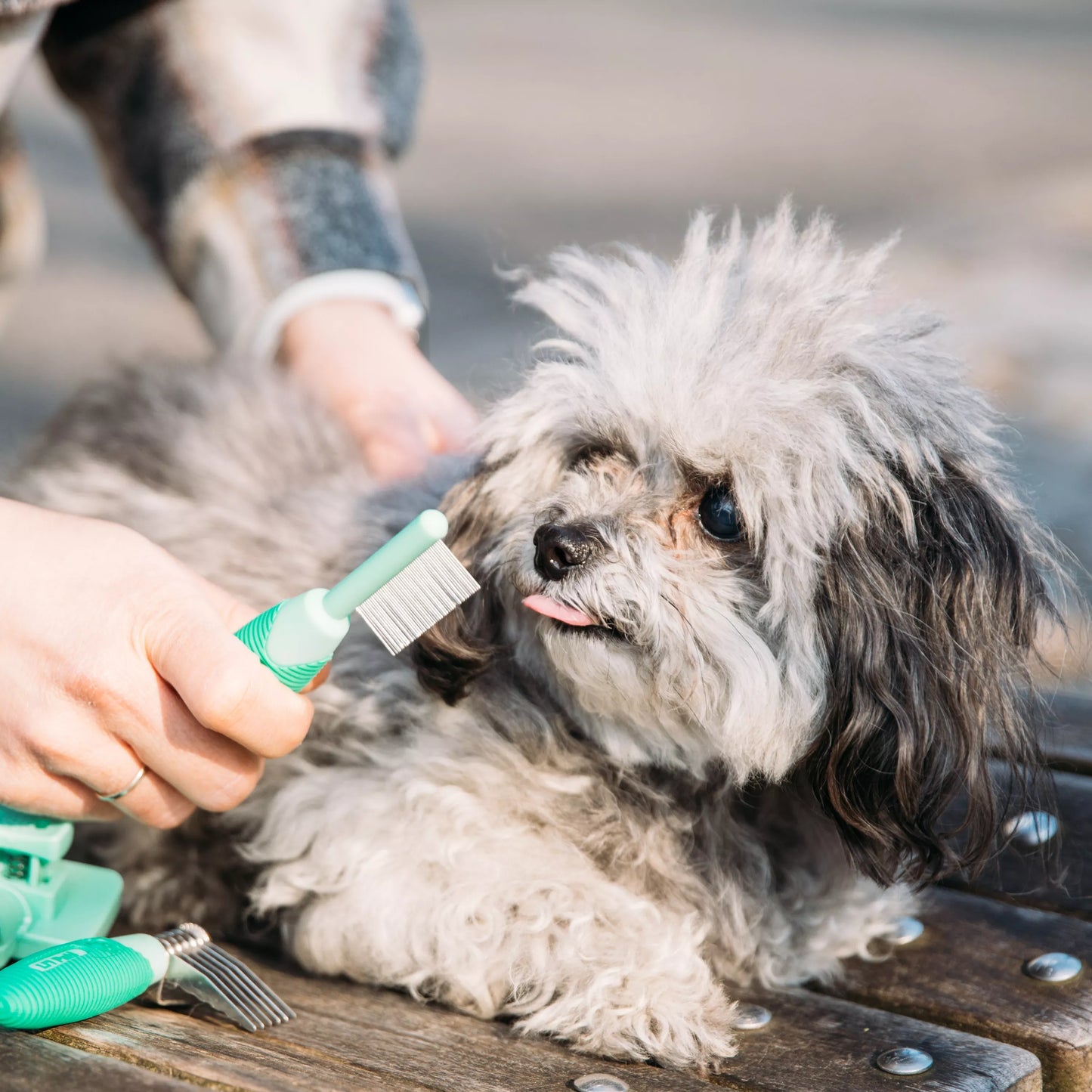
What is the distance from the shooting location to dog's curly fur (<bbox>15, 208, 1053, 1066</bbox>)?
6.27 ft

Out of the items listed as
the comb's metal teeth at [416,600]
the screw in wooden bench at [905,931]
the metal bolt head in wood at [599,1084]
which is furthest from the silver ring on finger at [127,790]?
the screw in wooden bench at [905,931]

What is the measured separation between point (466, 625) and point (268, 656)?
1.44 ft

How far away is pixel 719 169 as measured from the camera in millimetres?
10195

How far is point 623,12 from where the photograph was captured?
644 inches

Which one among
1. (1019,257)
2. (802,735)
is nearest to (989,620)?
(802,735)

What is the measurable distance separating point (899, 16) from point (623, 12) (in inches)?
116

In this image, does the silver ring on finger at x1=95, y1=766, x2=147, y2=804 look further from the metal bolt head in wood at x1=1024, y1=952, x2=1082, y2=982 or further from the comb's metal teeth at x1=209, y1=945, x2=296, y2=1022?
the metal bolt head in wood at x1=1024, y1=952, x2=1082, y2=982

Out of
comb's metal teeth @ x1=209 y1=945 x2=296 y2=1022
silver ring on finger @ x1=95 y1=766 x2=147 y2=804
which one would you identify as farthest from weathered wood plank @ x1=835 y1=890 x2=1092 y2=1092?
silver ring on finger @ x1=95 y1=766 x2=147 y2=804

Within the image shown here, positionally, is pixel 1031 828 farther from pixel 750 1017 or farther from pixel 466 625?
pixel 466 625

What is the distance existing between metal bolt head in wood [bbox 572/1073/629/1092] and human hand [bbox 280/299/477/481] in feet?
4.06

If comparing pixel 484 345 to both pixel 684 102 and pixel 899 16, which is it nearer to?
pixel 684 102

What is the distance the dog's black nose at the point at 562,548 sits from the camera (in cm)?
192

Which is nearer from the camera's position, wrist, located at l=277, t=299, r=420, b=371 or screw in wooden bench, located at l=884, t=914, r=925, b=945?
screw in wooden bench, located at l=884, t=914, r=925, b=945

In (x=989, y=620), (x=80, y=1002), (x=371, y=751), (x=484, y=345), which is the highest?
(x=484, y=345)
